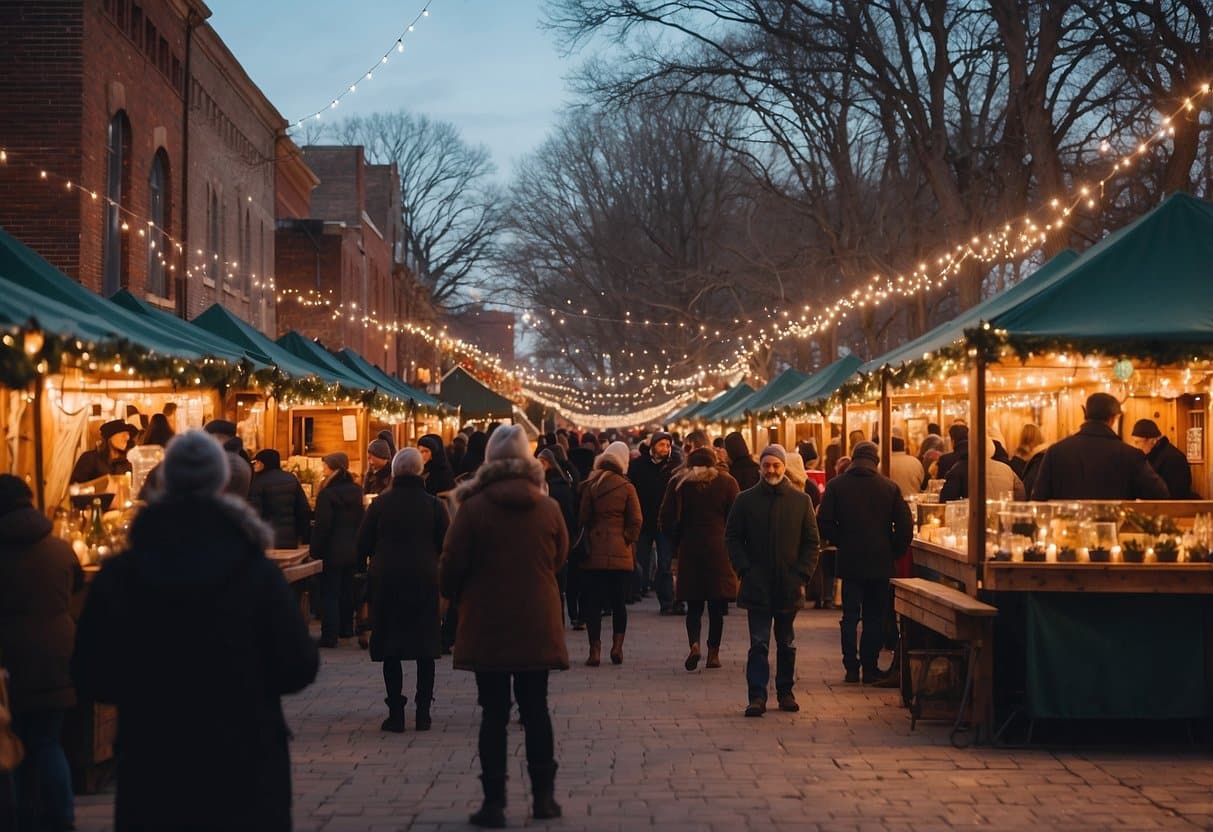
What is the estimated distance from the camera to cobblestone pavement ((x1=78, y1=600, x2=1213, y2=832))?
773cm

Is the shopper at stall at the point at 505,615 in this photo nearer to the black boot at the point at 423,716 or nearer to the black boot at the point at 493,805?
the black boot at the point at 493,805

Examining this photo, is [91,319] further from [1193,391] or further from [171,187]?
[171,187]

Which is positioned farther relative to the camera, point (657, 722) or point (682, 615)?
point (682, 615)

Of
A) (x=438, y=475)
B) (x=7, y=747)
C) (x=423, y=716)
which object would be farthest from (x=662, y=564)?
(x=7, y=747)

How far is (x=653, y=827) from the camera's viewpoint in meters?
7.49

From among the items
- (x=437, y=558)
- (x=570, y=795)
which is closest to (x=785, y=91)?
(x=437, y=558)

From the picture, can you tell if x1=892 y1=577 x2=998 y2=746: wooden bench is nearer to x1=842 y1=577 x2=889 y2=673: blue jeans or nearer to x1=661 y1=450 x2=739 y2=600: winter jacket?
x1=842 y1=577 x2=889 y2=673: blue jeans

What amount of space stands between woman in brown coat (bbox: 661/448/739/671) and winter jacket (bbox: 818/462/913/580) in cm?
90

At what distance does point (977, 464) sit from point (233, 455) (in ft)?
17.4

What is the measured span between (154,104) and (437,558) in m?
15.2

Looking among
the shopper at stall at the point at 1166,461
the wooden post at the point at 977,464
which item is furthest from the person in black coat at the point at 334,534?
the shopper at stall at the point at 1166,461

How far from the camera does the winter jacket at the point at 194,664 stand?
468 cm

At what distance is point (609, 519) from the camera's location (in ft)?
45.2

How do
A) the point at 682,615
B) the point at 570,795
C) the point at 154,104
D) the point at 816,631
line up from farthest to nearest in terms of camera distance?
the point at 154,104, the point at 682,615, the point at 816,631, the point at 570,795
